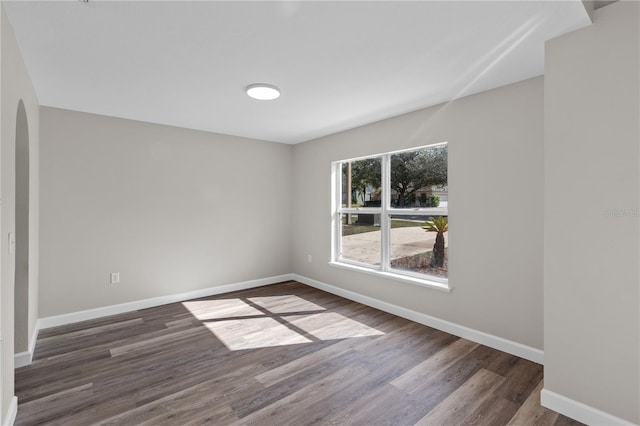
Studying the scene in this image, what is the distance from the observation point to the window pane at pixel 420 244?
337 cm

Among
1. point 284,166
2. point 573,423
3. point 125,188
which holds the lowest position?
point 573,423

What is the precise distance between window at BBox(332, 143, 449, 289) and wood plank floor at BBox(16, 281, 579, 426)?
2.40ft

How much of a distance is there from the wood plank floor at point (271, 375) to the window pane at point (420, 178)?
139cm

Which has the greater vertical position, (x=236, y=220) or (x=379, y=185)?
(x=379, y=185)

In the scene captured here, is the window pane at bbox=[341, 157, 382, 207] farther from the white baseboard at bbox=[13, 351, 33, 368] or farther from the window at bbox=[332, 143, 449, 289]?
the white baseboard at bbox=[13, 351, 33, 368]

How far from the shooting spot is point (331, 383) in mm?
2287

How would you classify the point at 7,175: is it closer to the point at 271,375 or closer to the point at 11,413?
the point at 11,413

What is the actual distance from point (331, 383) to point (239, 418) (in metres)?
0.70

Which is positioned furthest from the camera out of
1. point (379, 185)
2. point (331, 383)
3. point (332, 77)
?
point (379, 185)

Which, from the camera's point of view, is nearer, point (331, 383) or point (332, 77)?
point (331, 383)

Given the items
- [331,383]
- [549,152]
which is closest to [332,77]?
[549,152]

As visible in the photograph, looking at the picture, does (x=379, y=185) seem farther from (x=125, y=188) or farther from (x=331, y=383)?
(x=125, y=188)

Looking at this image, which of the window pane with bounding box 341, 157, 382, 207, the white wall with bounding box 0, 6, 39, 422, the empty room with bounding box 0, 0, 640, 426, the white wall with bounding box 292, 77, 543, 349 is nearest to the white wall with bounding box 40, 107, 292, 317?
the empty room with bounding box 0, 0, 640, 426

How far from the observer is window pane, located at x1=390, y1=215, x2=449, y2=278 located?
337cm
